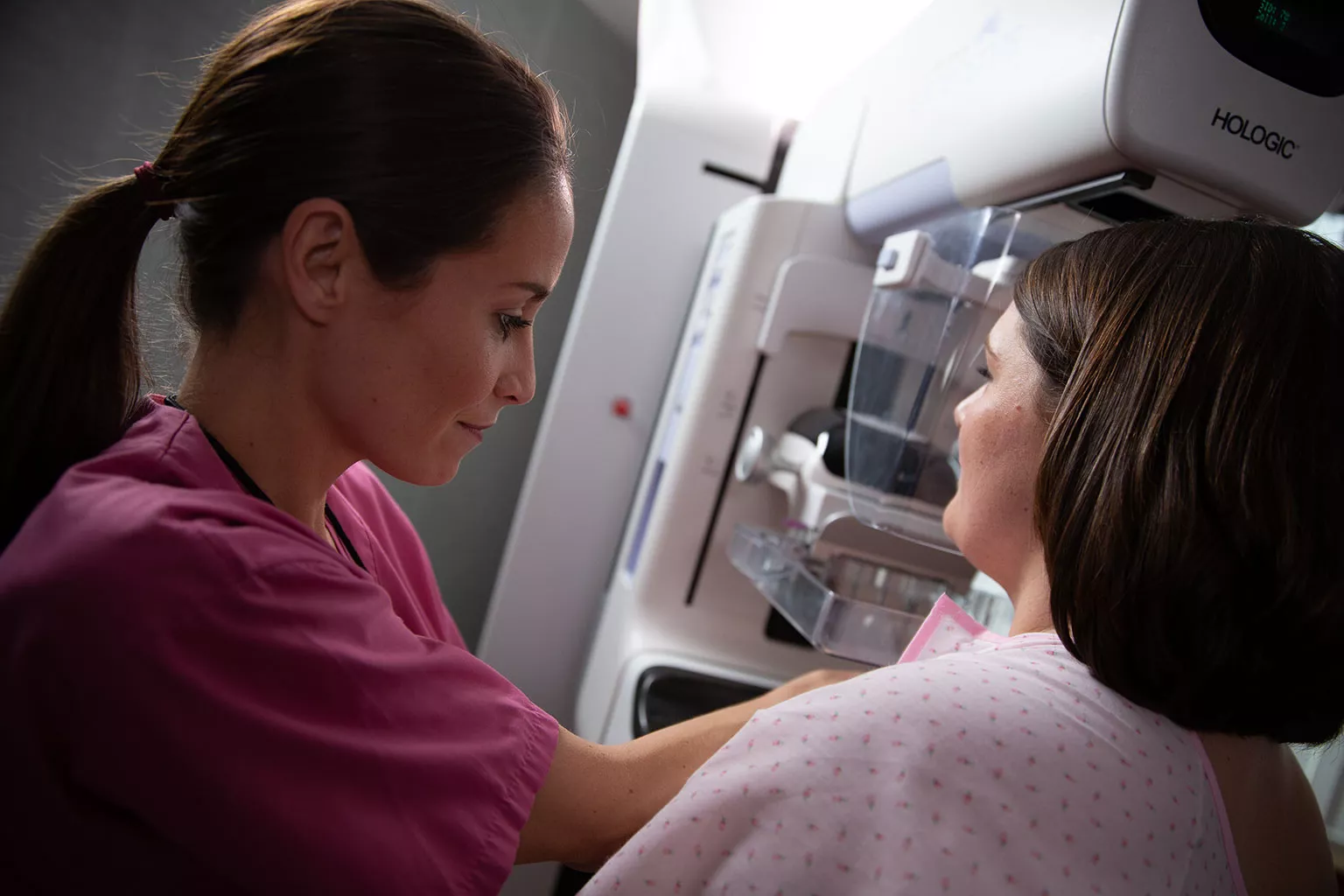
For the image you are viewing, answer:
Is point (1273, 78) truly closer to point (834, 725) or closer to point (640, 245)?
point (834, 725)

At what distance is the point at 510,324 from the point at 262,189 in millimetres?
239

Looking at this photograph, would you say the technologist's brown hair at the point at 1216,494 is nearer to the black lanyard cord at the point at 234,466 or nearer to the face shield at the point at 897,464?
the face shield at the point at 897,464

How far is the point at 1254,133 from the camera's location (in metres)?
0.78

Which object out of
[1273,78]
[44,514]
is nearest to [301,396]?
[44,514]

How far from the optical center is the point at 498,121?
77 cm

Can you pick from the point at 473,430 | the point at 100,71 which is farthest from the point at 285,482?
the point at 100,71

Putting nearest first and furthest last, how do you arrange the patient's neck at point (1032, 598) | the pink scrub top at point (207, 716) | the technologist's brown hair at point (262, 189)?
the pink scrub top at point (207, 716) < the technologist's brown hair at point (262, 189) < the patient's neck at point (1032, 598)

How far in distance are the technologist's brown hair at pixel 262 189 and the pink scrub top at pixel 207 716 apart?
0.28 feet

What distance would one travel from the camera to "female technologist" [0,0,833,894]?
0.60 metres

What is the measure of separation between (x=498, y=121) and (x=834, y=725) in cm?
59

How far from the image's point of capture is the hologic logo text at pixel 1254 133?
769 mm

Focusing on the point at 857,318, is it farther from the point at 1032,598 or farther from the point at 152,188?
the point at 152,188

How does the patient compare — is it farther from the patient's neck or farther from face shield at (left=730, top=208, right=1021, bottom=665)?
face shield at (left=730, top=208, right=1021, bottom=665)

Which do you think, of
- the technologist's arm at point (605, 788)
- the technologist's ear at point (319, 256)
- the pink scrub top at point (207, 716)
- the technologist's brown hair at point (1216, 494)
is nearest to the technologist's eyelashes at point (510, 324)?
the technologist's ear at point (319, 256)
